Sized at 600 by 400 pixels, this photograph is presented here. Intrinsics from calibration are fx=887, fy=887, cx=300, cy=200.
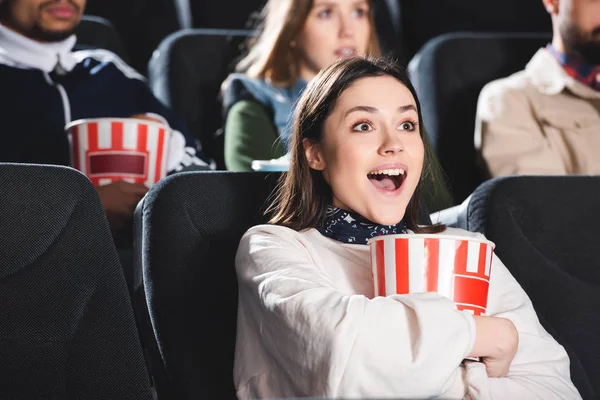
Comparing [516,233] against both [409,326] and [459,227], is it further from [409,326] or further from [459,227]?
[409,326]

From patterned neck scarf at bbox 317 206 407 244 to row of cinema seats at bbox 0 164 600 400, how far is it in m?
0.13

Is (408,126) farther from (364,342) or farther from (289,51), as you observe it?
(289,51)

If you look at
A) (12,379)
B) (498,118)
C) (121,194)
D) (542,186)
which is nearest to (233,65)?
(498,118)

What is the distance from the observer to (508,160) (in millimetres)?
1935

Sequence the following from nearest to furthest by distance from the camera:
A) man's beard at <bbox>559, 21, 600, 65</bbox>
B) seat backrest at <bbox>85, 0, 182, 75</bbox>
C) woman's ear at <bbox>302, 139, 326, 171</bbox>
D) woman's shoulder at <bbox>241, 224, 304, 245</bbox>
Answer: woman's shoulder at <bbox>241, 224, 304, 245</bbox>, woman's ear at <bbox>302, 139, 326, 171</bbox>, man's beard at <bbox>559, 21, 600, 65</bbox>, seat backrest at <bbox>85, 0, 182, 75</bbox>

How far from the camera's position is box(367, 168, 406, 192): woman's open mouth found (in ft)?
4.02

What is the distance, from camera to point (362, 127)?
1.25m

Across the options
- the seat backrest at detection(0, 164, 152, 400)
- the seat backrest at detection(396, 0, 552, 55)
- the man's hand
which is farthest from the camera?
the seat backrest at detection(396, 0, 552, 55)

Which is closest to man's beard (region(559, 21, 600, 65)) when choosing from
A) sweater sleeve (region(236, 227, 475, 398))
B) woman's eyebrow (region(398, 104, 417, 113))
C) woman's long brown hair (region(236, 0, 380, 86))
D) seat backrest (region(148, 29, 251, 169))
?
woman's long brown hair (region(236, 0, 380, 86))

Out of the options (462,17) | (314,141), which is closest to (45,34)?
(314,141)

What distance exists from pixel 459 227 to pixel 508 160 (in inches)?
19.7

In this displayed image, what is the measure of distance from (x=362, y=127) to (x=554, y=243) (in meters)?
0.39

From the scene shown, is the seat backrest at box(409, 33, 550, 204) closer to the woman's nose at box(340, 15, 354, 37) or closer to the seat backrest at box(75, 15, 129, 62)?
the woman's nose at box(340, 15, 354, 37)

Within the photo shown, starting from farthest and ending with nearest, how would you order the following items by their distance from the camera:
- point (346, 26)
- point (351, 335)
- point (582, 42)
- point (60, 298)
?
1. point (346, 26)
2. point (582, 42)
3. point (60, 298)
4. point (351, 335)
